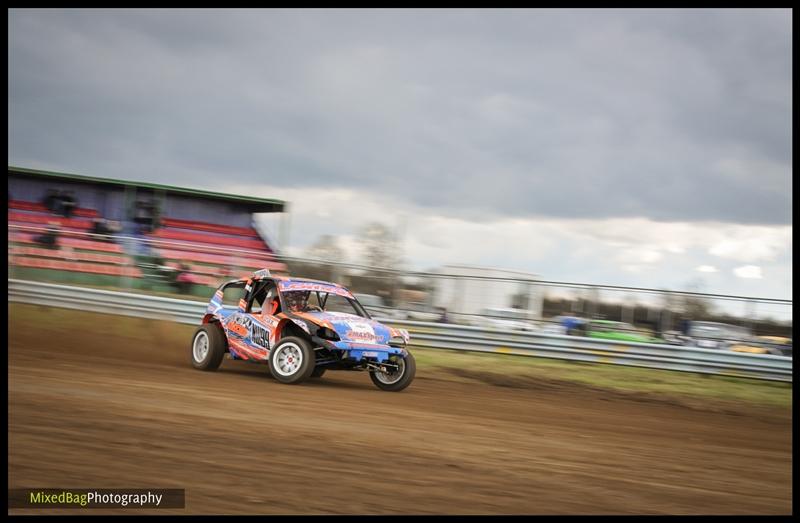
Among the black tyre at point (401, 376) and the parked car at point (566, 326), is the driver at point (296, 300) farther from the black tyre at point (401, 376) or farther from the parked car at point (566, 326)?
the parked car at point (566, 326)

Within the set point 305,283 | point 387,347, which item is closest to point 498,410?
point 387,347

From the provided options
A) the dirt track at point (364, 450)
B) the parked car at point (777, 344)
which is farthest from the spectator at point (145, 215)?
the parked car at point (777, 344)

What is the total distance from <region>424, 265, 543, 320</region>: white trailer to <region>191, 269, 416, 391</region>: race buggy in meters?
4.02

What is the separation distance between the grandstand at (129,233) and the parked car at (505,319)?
15.7ft

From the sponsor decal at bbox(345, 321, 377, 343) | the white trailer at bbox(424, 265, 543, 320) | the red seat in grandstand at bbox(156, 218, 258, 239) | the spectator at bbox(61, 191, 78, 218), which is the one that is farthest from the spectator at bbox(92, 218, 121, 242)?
the sponsor decal at bbox(345, 321, 377, 343)

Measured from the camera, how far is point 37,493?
4449mm

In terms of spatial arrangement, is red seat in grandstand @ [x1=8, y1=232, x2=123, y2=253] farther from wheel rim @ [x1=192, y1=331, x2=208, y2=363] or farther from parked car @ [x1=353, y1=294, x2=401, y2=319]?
wheel rim @ [x1=192, y1=331, x2=208, y2=363]

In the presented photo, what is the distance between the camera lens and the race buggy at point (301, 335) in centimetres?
1075

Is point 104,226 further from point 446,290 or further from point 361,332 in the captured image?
point 361,332

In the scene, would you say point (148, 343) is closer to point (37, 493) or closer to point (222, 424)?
point (222, 424)

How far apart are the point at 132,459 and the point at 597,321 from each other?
11.4 metres

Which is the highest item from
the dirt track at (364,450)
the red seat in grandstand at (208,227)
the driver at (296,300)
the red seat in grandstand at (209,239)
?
the red seat in grandstand at (208,227)

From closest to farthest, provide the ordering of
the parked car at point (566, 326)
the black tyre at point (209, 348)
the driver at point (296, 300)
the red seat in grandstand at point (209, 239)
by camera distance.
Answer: the driver at point (296, 300)
the black tyre at point (209, 348)
the parked car at point (566, 326)
the red seat in grandstand at point (209, 239)

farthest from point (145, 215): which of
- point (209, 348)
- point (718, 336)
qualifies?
point (718, 336)
